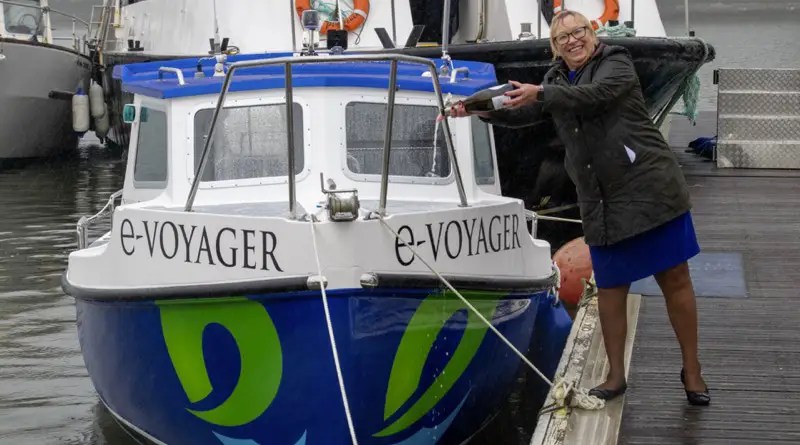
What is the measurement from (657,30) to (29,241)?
7.35m

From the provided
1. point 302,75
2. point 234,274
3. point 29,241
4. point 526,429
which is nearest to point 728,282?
point 526,429

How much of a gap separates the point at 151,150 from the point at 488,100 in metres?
2.69

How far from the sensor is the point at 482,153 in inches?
279

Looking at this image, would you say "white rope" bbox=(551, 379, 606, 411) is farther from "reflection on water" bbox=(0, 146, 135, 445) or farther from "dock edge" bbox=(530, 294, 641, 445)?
"reflection on water" bbox=(0, 146, 135, 445)

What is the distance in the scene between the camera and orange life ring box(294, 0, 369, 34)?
1270 cm

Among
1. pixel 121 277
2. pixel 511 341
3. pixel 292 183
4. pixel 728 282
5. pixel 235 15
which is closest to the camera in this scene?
pixel 292 183

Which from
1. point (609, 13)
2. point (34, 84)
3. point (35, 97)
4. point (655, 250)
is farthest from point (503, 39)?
point (35, 97)

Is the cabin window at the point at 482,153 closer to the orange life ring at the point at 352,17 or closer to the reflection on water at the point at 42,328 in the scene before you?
the reflection on water at the point at 42,328

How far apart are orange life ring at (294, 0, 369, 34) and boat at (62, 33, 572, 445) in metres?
5.83

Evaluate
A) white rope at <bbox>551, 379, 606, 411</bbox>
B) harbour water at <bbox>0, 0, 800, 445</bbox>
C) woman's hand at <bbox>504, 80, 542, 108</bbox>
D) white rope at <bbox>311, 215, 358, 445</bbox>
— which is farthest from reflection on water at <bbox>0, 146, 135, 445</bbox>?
woman's hand at <bbox>504, 80, 542, 108</bbox>

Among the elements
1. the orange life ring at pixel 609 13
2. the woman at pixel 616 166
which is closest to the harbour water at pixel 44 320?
the woman at pixel 616 166

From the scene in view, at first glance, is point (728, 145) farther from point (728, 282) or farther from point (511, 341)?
point (511, 341)

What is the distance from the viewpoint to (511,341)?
6.45 m

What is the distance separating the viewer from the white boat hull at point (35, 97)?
65.4ft
